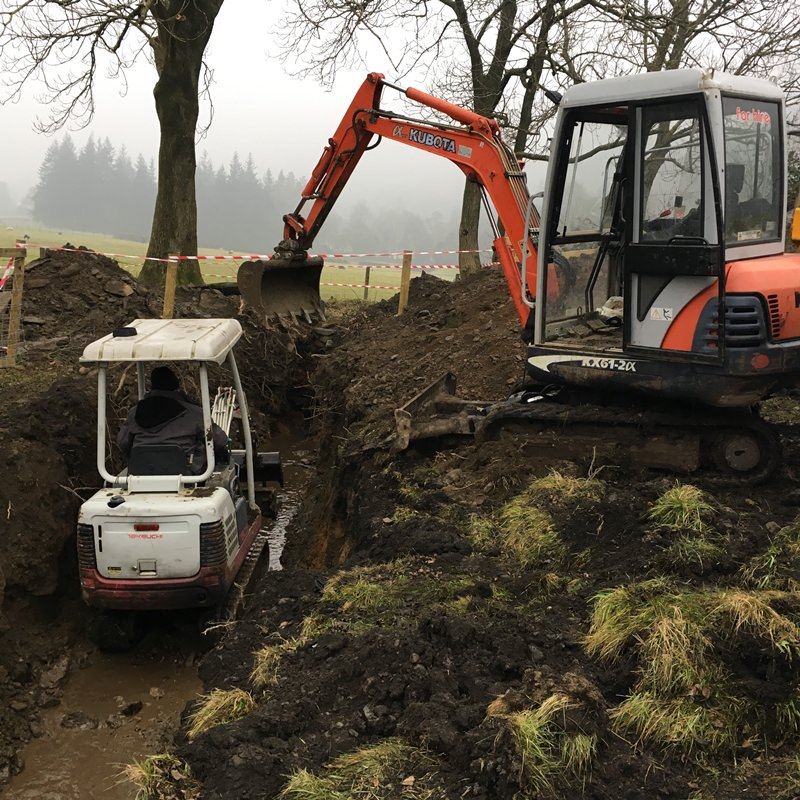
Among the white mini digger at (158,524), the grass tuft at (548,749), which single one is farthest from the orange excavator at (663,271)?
the grass tuft at (548,749)

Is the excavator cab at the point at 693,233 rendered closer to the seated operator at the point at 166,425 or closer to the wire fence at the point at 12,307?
the seated operator at the point at 166,425

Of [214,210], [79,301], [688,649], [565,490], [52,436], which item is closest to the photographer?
[688,649]

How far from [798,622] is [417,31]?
62.4ft

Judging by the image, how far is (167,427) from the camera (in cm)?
679

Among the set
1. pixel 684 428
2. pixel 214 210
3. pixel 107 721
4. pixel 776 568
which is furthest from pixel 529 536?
pixel 214 210

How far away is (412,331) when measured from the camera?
43.5 feet

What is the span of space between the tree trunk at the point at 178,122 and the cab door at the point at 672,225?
1229cm

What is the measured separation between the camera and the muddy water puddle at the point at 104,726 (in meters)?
5.36

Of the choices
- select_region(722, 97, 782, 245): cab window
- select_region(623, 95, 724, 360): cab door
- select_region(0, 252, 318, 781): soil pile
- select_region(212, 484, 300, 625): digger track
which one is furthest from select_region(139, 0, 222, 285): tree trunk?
select_region(722, 97, 782, 245): cab window

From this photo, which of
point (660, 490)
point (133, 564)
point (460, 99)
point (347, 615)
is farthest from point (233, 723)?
point (460, 99)

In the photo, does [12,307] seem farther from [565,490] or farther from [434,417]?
[565,490]

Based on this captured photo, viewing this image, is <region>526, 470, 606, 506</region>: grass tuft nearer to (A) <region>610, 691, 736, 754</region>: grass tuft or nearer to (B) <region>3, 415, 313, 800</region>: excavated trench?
(A) <region>610, 691, 736, 754</region>: grass tuft

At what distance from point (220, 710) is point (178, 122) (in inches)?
603

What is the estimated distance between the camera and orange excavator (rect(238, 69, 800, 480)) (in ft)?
19.8
